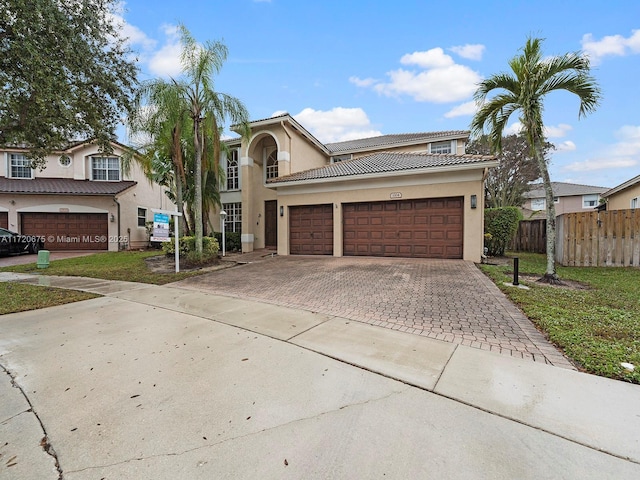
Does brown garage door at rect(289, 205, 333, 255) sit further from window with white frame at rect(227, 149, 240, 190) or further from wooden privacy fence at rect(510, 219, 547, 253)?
wooden privacy fence at rect(510, 219, 547, 253)

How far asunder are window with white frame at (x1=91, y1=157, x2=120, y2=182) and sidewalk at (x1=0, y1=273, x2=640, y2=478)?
62.3 feet

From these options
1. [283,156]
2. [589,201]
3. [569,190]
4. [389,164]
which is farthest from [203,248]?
[569,190]

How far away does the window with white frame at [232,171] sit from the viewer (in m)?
18.1

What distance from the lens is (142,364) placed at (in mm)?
3482

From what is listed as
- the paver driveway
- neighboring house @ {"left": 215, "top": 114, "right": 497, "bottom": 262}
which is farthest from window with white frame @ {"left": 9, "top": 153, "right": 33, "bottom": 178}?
the paver driveway

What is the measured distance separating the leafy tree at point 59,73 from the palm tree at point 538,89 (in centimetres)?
1044

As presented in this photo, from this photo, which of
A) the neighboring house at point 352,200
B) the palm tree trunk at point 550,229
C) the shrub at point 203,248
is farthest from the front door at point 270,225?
the palm tree trunk at point 550,229

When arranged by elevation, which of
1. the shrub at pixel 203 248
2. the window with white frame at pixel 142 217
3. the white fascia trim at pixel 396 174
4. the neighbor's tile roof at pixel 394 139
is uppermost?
the neighbor's tile roof at pixel 394 139

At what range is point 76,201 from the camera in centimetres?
1850

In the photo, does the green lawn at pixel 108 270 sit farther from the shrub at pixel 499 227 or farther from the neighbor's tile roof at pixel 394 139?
the neighbor's tile roof at pixel 394 139

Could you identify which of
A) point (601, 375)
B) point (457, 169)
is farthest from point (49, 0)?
point (457, 169)

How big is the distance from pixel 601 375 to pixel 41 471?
498cm

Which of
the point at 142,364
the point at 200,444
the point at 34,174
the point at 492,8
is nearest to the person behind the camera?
the point at 200,444

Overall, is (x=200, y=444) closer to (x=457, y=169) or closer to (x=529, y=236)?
(x=457, y=169)
